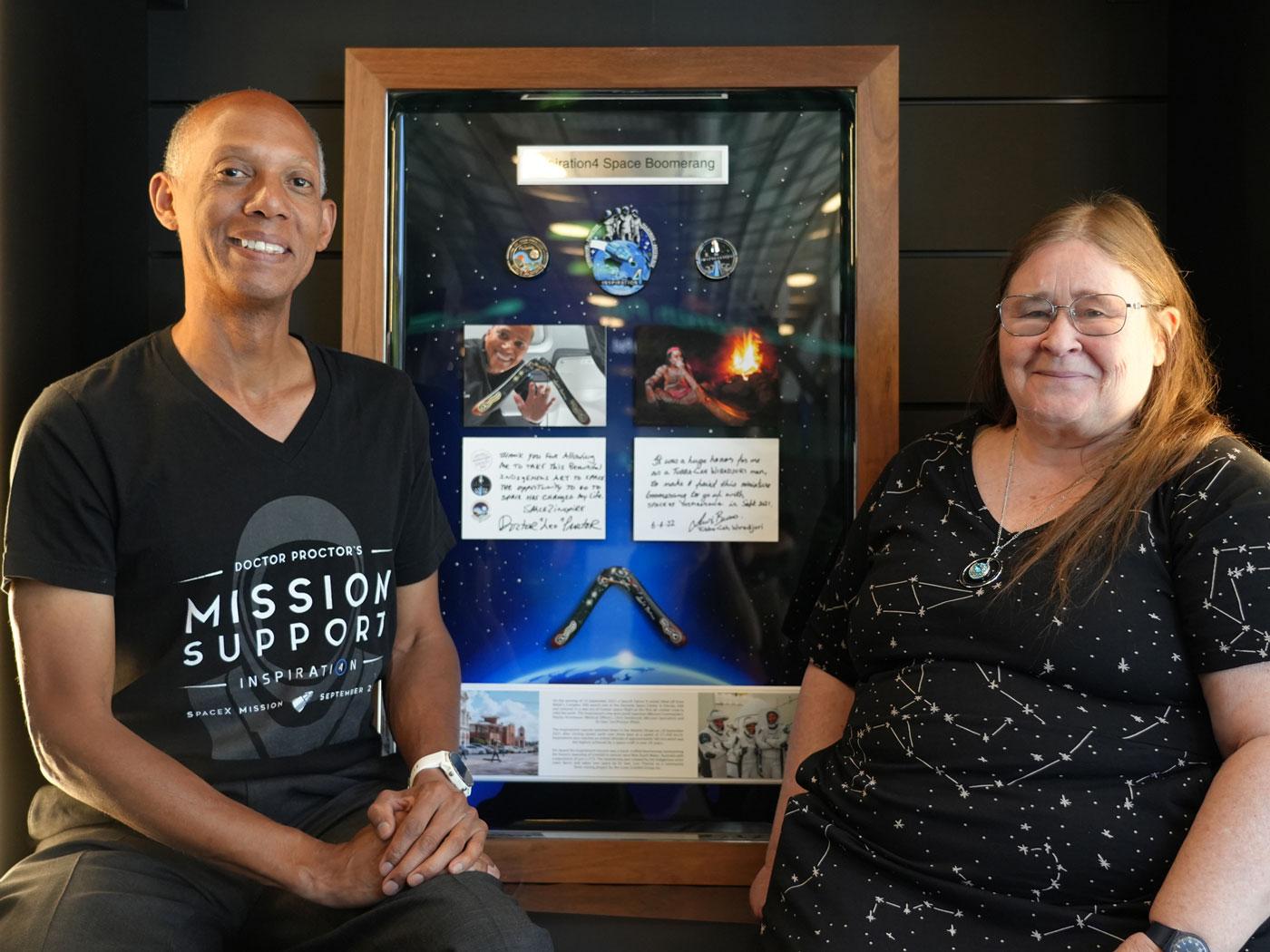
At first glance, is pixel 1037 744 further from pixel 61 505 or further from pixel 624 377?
pixel 61 505

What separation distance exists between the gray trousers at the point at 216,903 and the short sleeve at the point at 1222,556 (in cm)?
79

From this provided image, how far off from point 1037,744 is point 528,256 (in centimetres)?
103

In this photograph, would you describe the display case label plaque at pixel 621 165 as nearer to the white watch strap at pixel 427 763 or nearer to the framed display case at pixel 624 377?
the framed display case at pixel 624 377

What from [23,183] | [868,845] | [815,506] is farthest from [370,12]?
[868,845]

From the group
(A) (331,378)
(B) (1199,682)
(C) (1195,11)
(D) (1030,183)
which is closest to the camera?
(B) (1199,682)

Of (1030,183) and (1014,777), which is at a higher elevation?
(1030,183)

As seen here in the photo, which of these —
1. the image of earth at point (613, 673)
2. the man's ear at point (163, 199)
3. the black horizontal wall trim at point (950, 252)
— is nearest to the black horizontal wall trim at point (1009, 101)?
the black horizontal wall trim at point (950, 252)

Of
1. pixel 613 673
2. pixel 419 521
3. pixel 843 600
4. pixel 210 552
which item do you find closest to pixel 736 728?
pixel 613 673

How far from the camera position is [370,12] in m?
1.89

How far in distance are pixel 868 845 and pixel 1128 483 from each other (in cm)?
52

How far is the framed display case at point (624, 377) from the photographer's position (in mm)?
1780

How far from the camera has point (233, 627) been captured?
1403 millimetres

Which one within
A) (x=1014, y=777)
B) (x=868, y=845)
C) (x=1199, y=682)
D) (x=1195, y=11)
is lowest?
(x=868, y=845)

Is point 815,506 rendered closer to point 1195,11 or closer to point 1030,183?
point 1030,183
